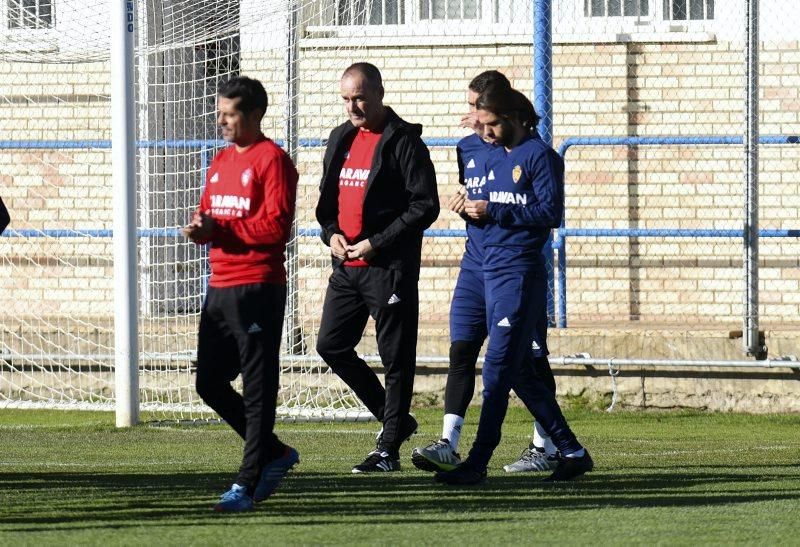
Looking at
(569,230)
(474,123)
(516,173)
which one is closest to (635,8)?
(569,230)

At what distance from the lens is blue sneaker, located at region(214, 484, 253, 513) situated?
236 inches

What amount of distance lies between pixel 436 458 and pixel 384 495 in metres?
0.58

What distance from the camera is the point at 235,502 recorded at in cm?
600

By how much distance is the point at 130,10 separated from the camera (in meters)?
9.95

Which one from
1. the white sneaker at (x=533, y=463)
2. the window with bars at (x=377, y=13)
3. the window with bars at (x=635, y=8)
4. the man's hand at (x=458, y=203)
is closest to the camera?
the man's hand at (x=458, y=203)

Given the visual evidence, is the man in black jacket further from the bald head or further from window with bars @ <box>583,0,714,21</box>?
window with bars @ <box>583,0,714,21</box>

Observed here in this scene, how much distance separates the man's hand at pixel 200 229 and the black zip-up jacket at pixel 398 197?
166 cm

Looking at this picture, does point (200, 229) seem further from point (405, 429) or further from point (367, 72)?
point (405, 429)

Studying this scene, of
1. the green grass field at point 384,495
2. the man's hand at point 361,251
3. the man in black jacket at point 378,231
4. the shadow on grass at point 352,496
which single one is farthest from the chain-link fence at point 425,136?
the shadow on grass at point 352,496

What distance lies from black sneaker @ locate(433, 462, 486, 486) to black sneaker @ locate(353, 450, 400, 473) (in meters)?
0.60

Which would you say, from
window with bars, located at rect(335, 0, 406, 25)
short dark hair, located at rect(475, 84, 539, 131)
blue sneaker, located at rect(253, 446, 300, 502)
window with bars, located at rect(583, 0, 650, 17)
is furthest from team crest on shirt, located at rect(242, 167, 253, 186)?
window with bars, located at rect(583, 0, 650, 17)

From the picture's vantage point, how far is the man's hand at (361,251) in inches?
297

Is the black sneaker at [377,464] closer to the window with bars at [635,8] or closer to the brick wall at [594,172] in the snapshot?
the brick wall at [594,172]

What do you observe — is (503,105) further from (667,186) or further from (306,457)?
(667,186)
